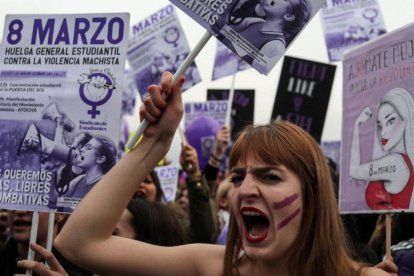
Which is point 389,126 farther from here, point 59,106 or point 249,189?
point 59,106

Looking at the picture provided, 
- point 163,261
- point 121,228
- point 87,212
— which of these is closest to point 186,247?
point 163,261

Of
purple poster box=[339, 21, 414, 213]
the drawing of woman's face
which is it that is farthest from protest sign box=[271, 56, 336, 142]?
the drawing of woman's face

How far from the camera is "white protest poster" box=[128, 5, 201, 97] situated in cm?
678

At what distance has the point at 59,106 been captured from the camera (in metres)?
3.40

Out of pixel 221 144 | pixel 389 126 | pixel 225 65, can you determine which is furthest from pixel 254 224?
pixel 225 65

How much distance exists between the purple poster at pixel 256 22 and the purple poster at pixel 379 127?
2.99 feet

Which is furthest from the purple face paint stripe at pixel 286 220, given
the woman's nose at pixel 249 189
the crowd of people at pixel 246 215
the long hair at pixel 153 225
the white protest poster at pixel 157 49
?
the white protest poster at pixel 157 49

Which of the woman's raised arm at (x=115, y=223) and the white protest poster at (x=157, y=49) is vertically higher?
the white protest poster at (x=157, y=49)

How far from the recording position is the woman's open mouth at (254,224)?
2.43 meters

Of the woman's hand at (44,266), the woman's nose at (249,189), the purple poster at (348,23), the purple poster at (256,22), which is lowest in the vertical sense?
the woman's hand at (44,266)

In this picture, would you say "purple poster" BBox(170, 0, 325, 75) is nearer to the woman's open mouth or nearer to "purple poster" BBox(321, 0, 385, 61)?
the woman's open mouth

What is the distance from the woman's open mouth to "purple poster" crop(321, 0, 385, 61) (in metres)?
5.93

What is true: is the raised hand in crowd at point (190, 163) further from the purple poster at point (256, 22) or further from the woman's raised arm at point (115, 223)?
the woman's raised arm at point (115, 223)

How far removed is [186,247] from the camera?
8.50 ft
